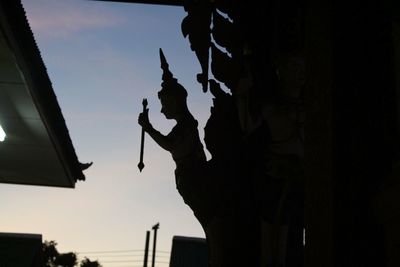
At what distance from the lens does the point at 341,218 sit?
6.56ft

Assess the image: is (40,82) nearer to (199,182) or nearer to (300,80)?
(199,182)

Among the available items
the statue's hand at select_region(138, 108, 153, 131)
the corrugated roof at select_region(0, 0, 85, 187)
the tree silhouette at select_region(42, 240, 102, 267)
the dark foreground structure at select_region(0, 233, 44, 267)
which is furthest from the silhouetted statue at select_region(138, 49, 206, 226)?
the tree silhouette at select_region(42, 240, 102, 267)

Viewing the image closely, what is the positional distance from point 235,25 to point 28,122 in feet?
18.5

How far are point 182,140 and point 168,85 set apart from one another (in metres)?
0.46

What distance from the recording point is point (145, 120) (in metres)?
4.34

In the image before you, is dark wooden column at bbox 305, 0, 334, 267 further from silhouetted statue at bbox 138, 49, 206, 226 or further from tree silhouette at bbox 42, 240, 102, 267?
tree silhouette at bbox 42, 240, 102, 267

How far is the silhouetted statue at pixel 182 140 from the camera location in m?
3.85

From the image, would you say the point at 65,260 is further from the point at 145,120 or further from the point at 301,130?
the point at 301,130

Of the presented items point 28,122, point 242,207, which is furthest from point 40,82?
point 242,207

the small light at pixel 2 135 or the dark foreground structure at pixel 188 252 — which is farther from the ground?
the small light at pixel 2 135

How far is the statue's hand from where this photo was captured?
14.1 feet

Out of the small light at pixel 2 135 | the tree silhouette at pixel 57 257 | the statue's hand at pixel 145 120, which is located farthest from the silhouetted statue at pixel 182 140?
the tree silhouette at pixel 57 257

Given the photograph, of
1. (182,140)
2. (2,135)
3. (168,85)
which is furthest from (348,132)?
(2,135)

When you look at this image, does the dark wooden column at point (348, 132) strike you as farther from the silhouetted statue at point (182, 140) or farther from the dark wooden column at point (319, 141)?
the silhouetted statue at point (182, 140)
